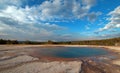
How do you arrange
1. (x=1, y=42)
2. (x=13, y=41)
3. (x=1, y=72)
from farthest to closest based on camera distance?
(x=13, y=41), (x=1, y=42), (x=1, y=72)

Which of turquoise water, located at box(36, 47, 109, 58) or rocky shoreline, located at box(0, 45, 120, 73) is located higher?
turquoise water, located at box(36, 47, 109, 58)

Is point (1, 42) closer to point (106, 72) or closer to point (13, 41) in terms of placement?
point (13, 41)

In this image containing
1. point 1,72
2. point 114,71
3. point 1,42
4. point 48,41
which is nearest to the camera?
point 1,72

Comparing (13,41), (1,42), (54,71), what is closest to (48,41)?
(13,41)

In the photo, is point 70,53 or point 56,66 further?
point 70,53

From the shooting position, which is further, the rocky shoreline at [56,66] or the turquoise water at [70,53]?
the turquoise water at [70,53]

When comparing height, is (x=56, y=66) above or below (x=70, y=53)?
below

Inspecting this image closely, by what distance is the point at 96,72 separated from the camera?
30.2 feet

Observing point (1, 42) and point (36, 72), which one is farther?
point (1, 42)

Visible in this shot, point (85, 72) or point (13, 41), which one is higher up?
point (13, 41)

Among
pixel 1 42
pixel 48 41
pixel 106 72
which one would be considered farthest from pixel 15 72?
pixel 48 41

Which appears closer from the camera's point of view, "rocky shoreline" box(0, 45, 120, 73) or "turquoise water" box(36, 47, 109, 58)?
"rocky shoreline" box(0, 45, 120, 73)

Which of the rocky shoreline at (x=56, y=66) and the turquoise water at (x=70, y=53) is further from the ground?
the turquoise water at (x=70, y=53)

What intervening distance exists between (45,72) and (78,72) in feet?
7.97
